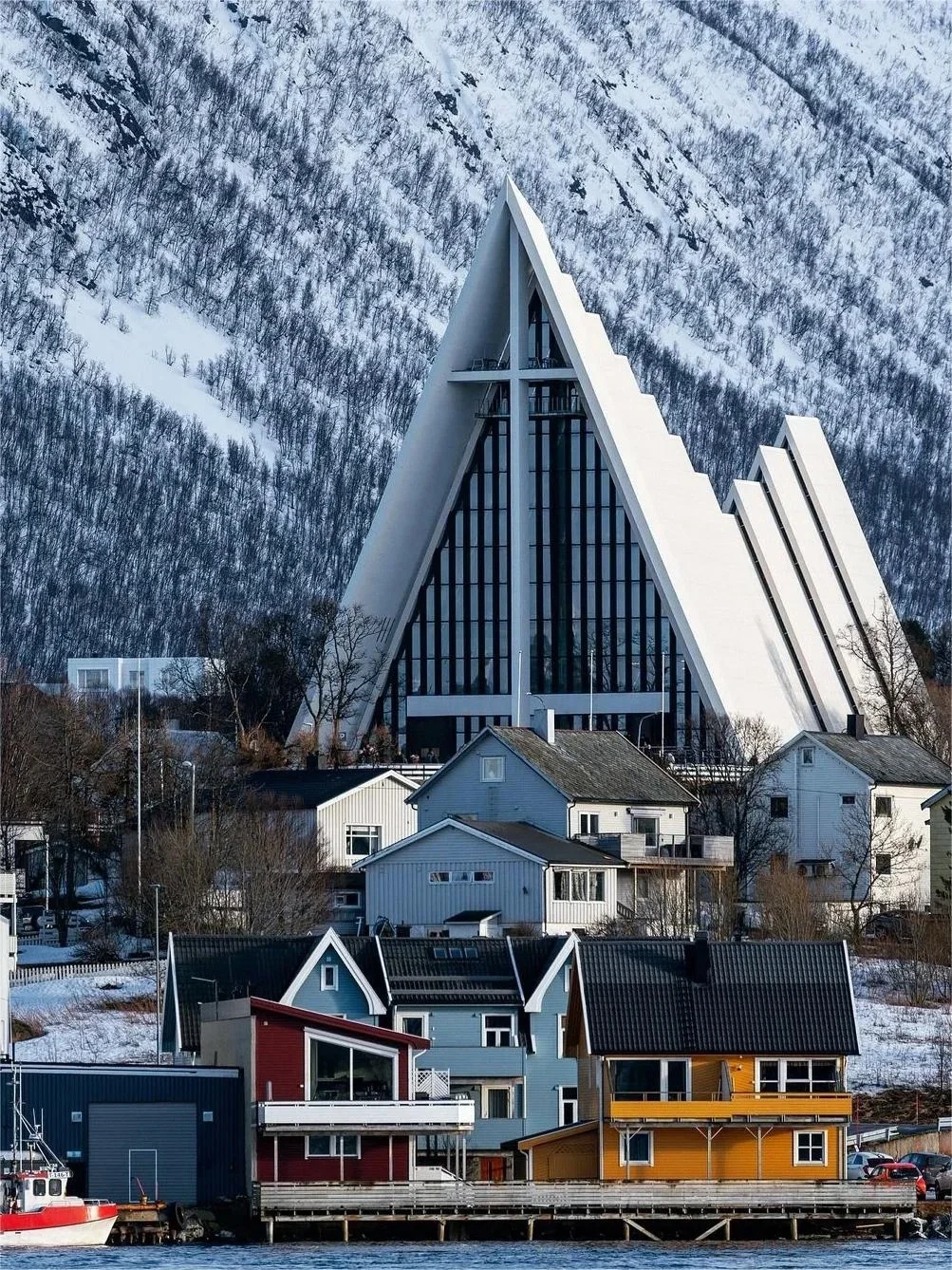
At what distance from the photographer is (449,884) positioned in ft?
206

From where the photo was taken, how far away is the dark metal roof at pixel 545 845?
62.3 m

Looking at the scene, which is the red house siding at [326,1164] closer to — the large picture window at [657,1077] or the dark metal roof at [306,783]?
the large picture window at [657,1077]

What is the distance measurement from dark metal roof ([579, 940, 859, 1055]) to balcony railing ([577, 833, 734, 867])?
17.9 m

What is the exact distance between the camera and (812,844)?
75.1 meters

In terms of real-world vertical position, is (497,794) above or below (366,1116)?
above

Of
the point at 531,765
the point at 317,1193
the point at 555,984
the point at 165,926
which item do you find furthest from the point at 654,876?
the point at 317,1193

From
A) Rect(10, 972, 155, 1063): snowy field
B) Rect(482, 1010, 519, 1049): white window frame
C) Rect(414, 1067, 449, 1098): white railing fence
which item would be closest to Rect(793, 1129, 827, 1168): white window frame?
Rect(482, 1010, 519, 1049): white window frame

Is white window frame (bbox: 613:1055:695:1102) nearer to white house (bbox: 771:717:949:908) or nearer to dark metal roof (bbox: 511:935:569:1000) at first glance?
dark metal roof (bbox: 511:935:569:1000)

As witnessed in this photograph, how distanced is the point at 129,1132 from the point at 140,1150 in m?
0.29

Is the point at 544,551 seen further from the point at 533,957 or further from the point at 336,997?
the point at 336,997

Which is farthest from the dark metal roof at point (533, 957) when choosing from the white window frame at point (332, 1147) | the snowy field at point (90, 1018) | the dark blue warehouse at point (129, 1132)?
the snowy field at point (90, 1018)

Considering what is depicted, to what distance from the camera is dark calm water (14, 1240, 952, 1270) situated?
3966 centimetres

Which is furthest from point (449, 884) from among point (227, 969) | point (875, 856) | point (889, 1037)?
point (227, 969)

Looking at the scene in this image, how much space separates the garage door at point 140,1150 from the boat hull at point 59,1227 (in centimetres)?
182
